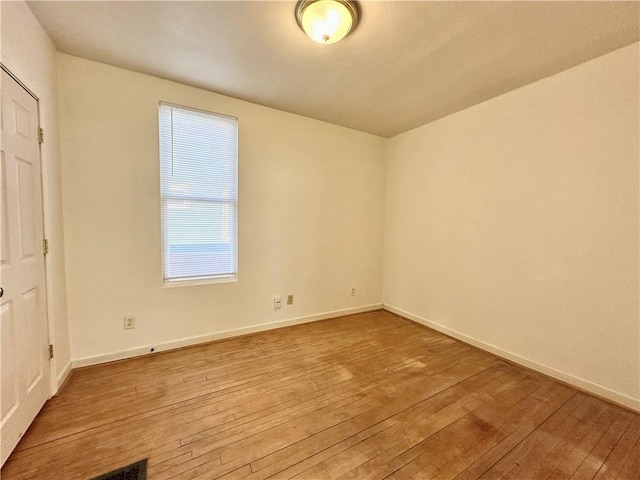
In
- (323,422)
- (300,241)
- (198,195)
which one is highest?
(198,195)

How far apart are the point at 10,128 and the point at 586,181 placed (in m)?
3.99

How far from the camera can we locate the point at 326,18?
5.36 feet

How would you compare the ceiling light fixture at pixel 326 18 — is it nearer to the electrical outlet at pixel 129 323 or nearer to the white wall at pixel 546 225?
the white wall at pixel 546 225

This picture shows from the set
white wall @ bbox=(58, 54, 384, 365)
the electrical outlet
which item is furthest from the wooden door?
the electrical outlet

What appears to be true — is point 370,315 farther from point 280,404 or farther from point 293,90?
point 293,90

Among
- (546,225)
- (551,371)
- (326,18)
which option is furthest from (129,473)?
(546,225)

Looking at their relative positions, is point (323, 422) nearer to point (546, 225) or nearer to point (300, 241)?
point (300, 241)

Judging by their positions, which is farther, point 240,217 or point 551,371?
point 240,217

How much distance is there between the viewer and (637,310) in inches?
75.5

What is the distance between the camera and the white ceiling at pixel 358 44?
1637 mm

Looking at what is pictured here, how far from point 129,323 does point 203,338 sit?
0.70 meters

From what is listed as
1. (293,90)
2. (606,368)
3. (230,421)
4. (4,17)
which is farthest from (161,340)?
(606,368)

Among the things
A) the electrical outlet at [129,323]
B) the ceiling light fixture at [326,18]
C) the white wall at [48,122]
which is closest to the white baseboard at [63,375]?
the white wall at [48,122]

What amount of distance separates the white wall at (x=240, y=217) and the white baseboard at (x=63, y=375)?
0.09 m
